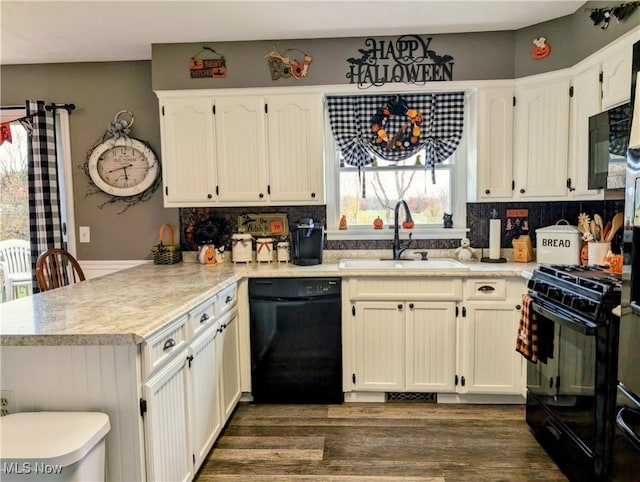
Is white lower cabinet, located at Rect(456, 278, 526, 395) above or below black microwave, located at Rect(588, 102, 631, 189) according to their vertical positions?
below

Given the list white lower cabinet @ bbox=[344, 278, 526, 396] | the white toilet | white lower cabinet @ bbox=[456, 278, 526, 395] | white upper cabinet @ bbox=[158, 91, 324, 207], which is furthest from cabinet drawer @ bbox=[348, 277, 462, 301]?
the white toilet

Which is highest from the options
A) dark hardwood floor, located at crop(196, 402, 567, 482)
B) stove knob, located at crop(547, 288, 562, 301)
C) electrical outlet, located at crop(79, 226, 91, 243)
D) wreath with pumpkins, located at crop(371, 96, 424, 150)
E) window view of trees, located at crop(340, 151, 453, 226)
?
wreath with pumpkins, located at crop(371, 96, 424, 150)

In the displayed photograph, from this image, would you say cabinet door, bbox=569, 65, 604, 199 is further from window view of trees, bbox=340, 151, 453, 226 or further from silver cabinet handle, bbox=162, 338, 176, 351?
silver cabinet handle, bbox=162, 338, 176, 351

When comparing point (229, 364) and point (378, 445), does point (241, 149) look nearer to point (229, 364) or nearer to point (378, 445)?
point (229, 364)

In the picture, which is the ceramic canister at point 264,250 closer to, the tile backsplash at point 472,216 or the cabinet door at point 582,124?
the tile backsplash at point 472,216

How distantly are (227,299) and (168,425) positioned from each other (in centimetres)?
97

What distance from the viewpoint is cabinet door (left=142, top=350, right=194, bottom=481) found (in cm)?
161

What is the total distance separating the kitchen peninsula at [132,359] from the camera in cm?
154

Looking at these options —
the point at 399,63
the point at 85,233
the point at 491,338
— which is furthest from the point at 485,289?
the point at 85,233

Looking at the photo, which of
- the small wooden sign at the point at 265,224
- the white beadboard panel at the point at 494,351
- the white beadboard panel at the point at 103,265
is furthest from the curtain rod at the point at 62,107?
the white beadboard panel at the point at 494,351

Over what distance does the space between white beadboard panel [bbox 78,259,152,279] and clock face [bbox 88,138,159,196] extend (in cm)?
56

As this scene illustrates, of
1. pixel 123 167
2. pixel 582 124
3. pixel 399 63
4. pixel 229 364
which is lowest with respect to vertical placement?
pixel 229 364

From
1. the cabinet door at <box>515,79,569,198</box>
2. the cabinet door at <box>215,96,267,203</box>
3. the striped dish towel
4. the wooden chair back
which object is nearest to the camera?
the striped dish towel

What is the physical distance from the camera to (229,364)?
2684mm
